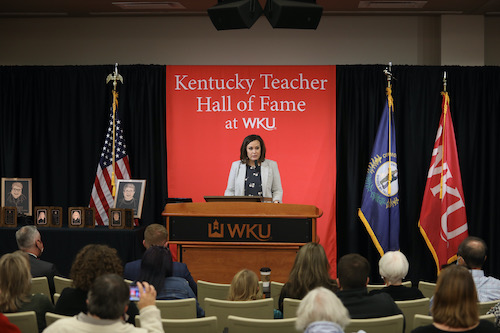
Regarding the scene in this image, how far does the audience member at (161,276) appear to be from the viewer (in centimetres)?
419

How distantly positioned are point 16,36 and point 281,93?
3961 mm

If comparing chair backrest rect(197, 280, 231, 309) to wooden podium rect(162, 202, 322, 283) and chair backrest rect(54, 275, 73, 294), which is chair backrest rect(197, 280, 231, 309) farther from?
wooden podium rect(162, 202, 322, 283)

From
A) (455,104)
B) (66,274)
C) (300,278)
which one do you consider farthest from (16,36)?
(300,278)

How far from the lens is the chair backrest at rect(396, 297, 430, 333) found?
3.95 meters

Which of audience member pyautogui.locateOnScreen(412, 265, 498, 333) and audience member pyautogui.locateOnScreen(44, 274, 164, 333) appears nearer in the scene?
audience member pyautogui.locateOnScreen(44, 274, 164, 333)

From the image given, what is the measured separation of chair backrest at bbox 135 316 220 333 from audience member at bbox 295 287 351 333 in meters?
0.70

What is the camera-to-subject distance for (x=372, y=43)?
8938 millimetres

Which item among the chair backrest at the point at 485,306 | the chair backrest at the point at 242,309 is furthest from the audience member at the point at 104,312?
the chair backrest at the point at 485,306

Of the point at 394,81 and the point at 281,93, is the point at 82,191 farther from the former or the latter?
the point at 394,81

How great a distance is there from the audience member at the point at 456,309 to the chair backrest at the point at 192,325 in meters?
1.08

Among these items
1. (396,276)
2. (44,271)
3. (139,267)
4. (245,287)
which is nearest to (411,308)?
(396,276)

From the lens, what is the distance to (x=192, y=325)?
340cm

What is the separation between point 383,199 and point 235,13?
10.5ft

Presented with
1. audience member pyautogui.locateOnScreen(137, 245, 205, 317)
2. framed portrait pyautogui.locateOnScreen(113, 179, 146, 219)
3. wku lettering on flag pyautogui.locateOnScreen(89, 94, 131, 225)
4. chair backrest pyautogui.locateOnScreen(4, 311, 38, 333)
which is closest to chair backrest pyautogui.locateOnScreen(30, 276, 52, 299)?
audience member pyautogui.locateOnScreen(137, 245, 205, 317)
